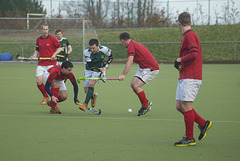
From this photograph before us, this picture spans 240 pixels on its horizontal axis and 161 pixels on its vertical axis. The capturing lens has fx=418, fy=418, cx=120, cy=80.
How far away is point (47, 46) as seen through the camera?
10.3 m

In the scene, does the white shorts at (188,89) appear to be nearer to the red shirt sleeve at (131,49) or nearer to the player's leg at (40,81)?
the red shirt sleeve at (131,49)

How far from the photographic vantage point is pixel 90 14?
40625mm

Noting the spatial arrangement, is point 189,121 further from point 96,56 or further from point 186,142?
point 96,56

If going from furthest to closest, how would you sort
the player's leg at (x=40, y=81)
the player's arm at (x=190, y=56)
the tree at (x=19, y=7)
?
1. the tree at (x=19, y=7)
2. the player's leg at (x=40, y=81)
3. the player's arm at (x=190, y=56)

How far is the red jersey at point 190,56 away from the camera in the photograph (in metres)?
5.36

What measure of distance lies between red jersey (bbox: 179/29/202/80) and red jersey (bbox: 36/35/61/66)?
5288 mm

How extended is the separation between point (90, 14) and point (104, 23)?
1698mm

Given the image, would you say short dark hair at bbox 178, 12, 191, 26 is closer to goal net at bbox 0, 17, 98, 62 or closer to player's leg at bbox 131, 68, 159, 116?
player's leg at bbox 131, 68, 159, 116

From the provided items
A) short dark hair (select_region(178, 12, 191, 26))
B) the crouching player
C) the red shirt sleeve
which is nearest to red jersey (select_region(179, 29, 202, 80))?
short dark hair (select_region(178, 12, 191, 26))

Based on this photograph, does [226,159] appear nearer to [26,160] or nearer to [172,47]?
[26,160]

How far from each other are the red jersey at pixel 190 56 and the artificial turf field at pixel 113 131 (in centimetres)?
97

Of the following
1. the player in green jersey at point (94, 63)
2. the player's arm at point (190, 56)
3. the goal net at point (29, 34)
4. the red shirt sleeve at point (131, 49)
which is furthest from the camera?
the goal net at point (29, 34)

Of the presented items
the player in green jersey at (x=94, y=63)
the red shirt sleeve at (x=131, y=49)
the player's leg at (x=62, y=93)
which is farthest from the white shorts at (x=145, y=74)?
the player's leg at (x=62, y=93)

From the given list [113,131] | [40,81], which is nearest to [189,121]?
[113,131]
